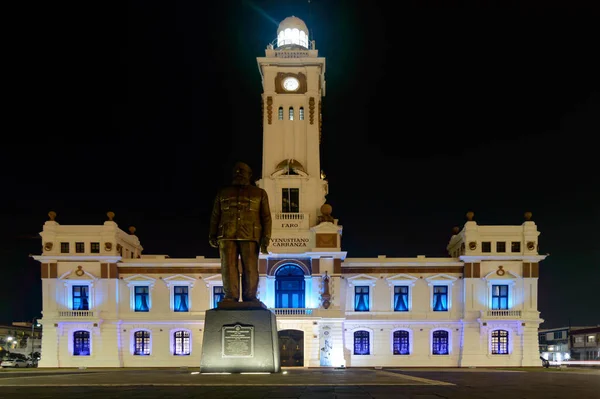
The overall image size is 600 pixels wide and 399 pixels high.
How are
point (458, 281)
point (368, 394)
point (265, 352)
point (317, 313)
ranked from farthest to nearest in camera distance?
point (458, 281), point (317, 313), point (265, 352), point (368, 394)

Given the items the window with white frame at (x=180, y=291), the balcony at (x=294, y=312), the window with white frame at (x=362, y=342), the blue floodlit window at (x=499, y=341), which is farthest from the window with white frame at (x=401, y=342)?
the window with white frame at (x=180, y=291)

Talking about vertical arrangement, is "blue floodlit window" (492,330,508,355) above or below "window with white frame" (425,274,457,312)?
below

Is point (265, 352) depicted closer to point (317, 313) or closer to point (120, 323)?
point (317, 313)

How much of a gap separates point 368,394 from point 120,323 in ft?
135

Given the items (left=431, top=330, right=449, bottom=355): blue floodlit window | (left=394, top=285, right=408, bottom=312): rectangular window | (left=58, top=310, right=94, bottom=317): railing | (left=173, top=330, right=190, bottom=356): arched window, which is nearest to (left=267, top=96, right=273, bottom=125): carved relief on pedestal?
(left=394, top=285, right=408, bottom=312): rectangular window

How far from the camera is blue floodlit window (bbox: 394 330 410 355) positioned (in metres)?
50.2

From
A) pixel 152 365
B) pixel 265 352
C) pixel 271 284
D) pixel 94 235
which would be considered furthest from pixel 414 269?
pixel 265 352

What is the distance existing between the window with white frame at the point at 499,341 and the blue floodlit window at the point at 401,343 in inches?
261

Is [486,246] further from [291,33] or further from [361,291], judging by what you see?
[291,33]

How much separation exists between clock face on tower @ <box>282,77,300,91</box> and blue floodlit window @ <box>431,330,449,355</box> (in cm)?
2346

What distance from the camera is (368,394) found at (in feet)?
41.2

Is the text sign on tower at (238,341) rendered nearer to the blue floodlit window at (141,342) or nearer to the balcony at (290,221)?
the balcony at (290,221)

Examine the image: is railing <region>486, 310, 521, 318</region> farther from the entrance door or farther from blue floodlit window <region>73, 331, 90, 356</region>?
blue floodlit window <region>73, 331, 90, 356</region>

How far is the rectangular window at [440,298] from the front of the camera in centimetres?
5066
